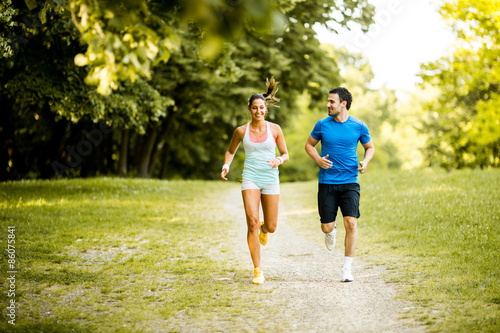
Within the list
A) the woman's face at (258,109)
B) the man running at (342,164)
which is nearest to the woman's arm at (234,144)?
the woman's face at (258,109)

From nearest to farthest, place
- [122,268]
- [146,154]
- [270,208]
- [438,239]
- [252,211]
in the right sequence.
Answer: [252,211] < [270,208] < [122,268] < [438,239] < [146,154]

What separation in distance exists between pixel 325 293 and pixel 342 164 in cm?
165

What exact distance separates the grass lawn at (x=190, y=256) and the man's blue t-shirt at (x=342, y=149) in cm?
150

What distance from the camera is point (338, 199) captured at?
6.62 meters

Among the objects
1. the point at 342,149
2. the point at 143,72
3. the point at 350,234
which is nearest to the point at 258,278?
the point at 350,234

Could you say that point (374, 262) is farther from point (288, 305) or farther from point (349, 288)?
point (288, 305)

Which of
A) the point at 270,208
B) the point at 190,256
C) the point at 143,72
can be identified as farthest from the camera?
the point at 190,256

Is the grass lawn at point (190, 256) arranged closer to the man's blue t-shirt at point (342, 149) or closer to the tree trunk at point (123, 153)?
the man's blue t-shirt at point (342, 149)

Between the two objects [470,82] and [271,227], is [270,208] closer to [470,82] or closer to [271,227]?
[271,227]

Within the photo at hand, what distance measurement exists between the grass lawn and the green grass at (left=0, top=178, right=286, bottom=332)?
0.07ft

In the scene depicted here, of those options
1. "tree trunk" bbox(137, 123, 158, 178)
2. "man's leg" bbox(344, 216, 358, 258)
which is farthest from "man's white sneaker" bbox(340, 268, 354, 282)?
"tree trunk" bbox(137, 123, 158, 178)

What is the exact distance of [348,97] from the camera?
21.7ft

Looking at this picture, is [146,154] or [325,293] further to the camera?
[146,154]

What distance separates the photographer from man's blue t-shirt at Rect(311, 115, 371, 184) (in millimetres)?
6508
